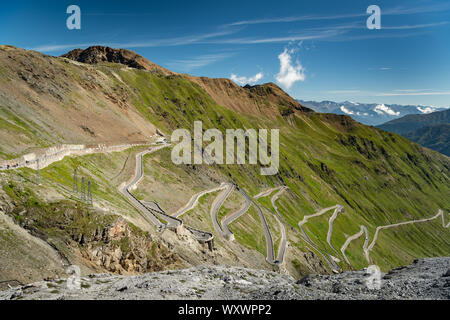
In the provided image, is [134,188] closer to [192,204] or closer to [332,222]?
[192,204]

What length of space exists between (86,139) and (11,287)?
2742 inches

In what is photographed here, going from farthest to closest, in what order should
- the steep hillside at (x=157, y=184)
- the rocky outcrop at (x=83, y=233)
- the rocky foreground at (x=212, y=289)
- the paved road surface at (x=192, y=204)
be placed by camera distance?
the paved road surface at (x=192, y=204), the steep hillside at (x=157, y=184), the rocky outcrop at (x=83, y=233), the rocky foreground at (x=212, y=289)

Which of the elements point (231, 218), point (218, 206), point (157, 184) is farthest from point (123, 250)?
point (218, 206)

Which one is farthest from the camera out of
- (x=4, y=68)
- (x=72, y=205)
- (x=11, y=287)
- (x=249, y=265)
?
(x=4, y=68)

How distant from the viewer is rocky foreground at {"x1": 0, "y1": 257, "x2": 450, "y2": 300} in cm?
2238

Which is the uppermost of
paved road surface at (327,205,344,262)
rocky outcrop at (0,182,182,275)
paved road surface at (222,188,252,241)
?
rocky outcrop at (0,182,182,275)

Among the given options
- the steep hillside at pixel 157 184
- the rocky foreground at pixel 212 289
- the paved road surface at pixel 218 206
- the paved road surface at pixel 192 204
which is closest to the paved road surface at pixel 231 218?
the steep hillside at pixel 157 184

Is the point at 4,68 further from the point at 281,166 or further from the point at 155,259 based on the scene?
the point at 281,166

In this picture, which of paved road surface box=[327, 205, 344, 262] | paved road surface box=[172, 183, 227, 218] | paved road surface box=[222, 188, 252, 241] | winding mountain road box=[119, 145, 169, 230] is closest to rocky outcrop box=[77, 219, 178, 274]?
winding mountain road box=[119, 145, 169, 230]

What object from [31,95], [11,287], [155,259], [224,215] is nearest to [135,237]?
[155,259]

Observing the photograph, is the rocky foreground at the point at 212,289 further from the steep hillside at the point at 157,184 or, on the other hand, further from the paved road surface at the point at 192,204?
the paved road surface at the point at 192,204

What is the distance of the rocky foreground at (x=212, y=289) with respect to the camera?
22378 mm

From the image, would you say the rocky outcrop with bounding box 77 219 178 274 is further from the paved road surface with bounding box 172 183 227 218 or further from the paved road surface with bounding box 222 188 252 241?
the paved road surface with bounding box 222 188 252 241

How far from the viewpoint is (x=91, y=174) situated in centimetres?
5588
